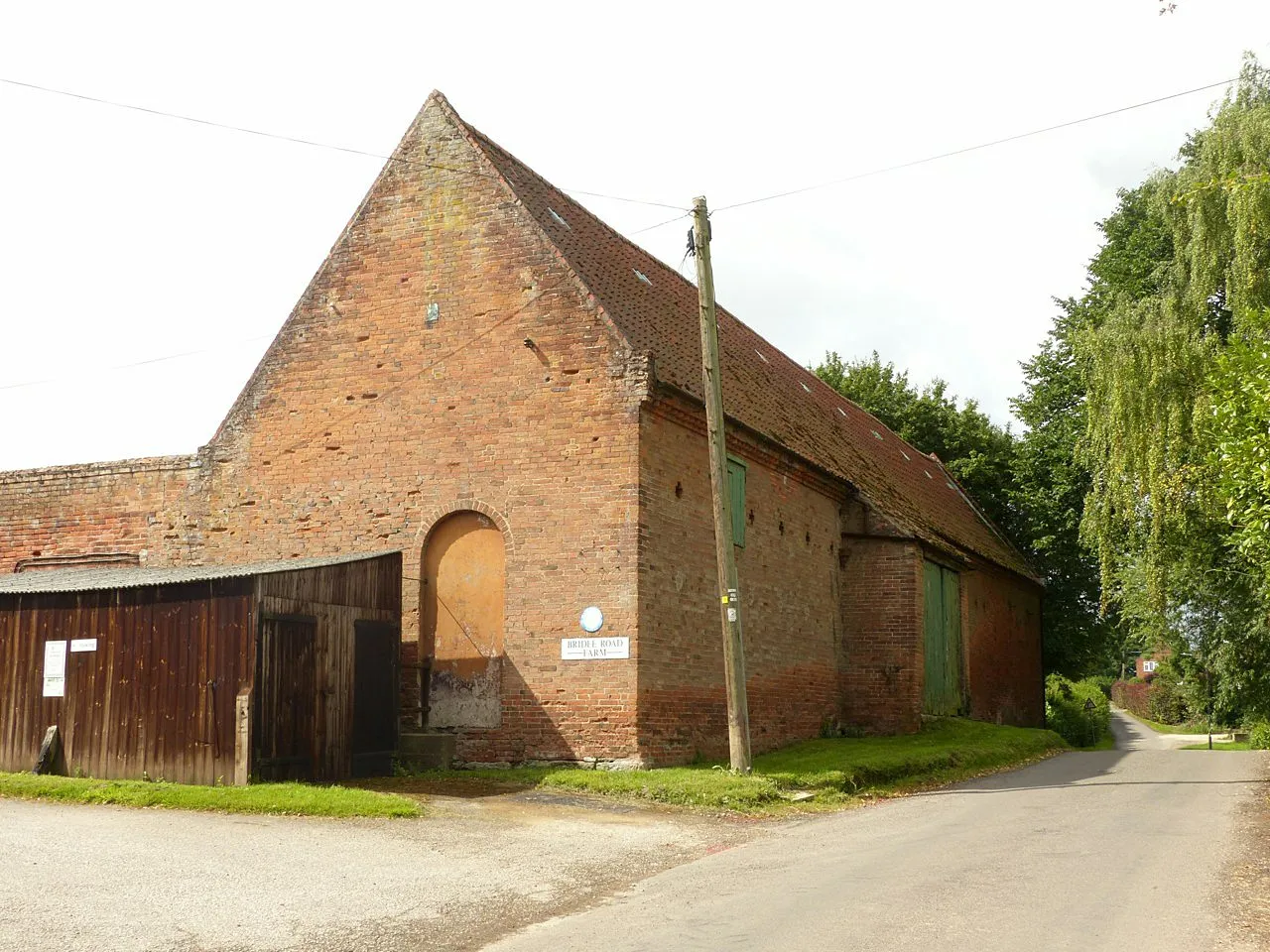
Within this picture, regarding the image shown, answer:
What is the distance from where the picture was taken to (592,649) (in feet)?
55.2

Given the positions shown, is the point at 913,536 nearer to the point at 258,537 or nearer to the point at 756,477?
the point at 756,477

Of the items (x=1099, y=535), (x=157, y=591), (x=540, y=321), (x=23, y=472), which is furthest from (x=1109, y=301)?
(x=23, y=472)

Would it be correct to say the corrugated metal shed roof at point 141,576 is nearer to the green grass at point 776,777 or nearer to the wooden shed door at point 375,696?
the wooden shed door at point 375,696

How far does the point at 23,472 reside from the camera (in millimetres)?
22281

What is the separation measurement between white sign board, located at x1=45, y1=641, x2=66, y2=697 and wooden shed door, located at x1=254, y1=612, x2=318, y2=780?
10.1 feet

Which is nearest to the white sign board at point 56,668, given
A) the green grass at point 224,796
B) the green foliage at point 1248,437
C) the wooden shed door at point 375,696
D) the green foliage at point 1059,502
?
the green grass at point 224,796

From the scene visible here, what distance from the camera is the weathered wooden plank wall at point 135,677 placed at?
1489cm

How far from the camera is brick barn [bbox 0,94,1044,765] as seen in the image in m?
17.1

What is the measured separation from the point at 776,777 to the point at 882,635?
9.50 meters

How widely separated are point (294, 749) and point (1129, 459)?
14.1 meters

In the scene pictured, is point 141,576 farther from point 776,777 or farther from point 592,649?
point 776,777

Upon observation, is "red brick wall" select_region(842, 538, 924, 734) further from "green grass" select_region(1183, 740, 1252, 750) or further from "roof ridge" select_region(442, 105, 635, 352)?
"green grass" select_region(1183, 740, 1252, 750)

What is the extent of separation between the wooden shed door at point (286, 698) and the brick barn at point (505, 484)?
2432 mm

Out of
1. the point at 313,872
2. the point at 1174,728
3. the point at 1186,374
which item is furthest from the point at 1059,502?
the point at 1174,728
